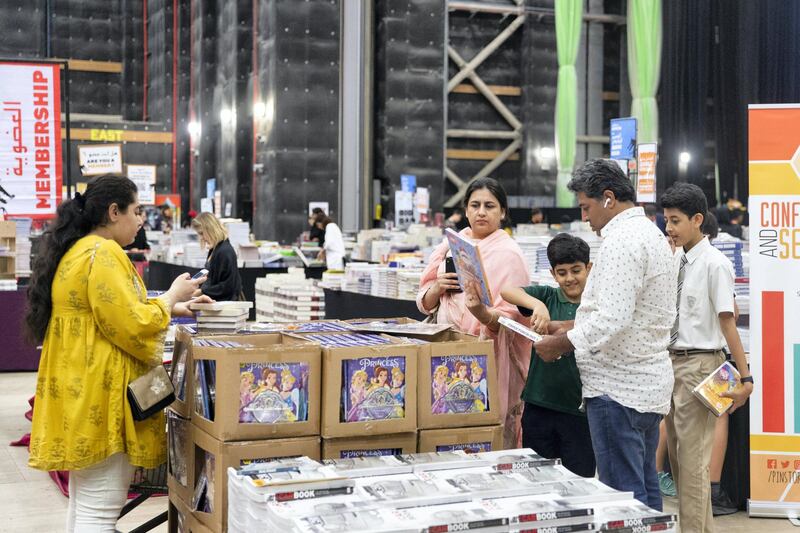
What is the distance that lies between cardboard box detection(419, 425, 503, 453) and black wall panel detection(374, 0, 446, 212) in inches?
662

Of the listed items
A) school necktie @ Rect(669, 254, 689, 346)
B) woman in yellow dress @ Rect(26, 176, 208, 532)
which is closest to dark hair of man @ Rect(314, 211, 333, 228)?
school necktie @ Rect(669, 254, 689, 346)

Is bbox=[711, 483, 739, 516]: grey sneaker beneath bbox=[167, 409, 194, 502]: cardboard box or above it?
beneath

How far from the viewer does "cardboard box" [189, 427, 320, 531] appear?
279 centimetres

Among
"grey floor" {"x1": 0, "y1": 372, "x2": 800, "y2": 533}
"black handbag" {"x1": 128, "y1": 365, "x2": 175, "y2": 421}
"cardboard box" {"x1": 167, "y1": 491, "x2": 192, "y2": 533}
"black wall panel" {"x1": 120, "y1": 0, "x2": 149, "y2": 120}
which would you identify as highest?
"black wall panel" {"x1": 120, "y1": 0, "x2": 149, "y2": 120}

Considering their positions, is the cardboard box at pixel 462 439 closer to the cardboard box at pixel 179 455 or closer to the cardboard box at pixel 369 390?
the cardboard box at pixel 369 390

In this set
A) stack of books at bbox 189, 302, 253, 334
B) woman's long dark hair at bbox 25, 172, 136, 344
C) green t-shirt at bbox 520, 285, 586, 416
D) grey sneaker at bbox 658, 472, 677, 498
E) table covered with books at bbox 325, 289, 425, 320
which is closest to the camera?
woman's long dark hair at bbox 25, 172, 136, 344

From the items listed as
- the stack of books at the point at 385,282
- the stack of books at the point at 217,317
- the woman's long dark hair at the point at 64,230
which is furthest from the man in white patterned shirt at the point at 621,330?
the stack of books at the point at 385,282

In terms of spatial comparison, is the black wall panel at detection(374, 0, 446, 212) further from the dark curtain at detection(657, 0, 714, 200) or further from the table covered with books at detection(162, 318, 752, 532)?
the table covered with books at detection(162, 318, 752, 532)

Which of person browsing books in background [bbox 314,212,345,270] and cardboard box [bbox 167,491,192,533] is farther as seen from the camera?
person browsing books in background [bbox 314,212,345,270]

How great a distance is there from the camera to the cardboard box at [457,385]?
2990 millimetres

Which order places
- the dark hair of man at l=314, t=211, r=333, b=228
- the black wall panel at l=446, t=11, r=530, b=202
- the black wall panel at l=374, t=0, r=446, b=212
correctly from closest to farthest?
the dark hair of man at l=314, t=211, r=333, b=228
the black wall panel at l=374, t=0, r=446, b=212
the black wall panel at l=446, t=11, r=530, b=202

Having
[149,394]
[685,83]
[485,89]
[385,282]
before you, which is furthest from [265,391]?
[485,89]

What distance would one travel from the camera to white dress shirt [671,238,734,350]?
14.0ft

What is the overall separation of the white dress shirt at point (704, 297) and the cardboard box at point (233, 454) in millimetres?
2126
